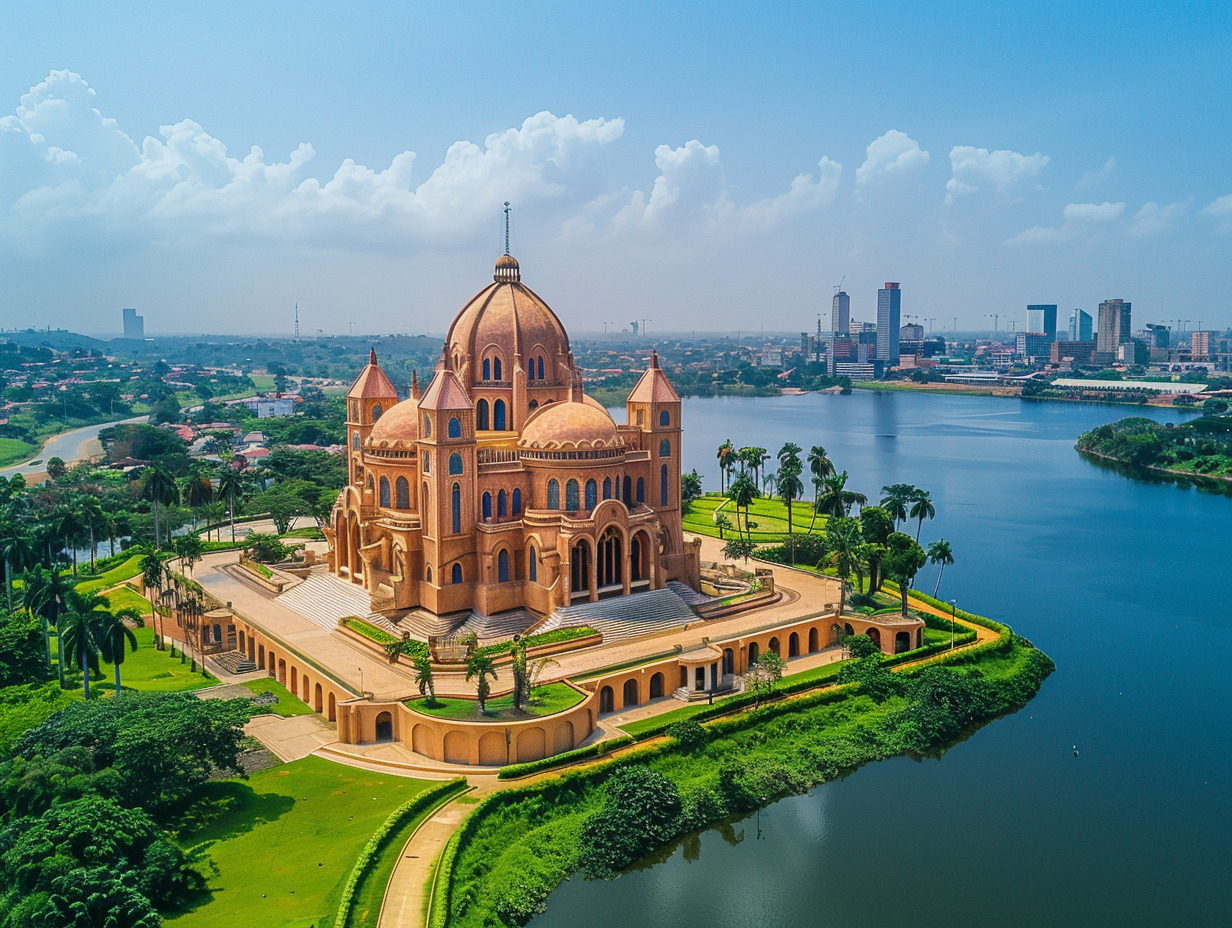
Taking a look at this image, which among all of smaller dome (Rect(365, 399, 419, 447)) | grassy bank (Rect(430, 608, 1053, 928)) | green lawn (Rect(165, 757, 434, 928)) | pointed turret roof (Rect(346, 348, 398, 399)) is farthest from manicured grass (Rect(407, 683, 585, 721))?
pointed turret roof (Rect(346, 348, 398, 399))

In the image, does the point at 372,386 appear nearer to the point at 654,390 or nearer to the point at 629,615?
the point at 654,390

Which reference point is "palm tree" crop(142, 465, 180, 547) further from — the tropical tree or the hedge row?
the tropical tree

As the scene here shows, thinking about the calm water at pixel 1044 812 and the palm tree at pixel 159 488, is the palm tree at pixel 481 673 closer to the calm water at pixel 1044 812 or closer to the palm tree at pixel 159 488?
the calm water at pixel 1044 812

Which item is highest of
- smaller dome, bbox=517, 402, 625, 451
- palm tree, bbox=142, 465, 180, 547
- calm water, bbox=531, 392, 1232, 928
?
smaller dome, bbox=517, 402, 625, 451

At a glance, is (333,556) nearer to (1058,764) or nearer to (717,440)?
(1058,764)

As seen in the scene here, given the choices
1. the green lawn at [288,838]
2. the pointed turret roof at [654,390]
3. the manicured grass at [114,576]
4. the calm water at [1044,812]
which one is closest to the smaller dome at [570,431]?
the pointed turret roof at [654,390]

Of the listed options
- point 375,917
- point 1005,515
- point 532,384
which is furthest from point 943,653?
point 1005,515
